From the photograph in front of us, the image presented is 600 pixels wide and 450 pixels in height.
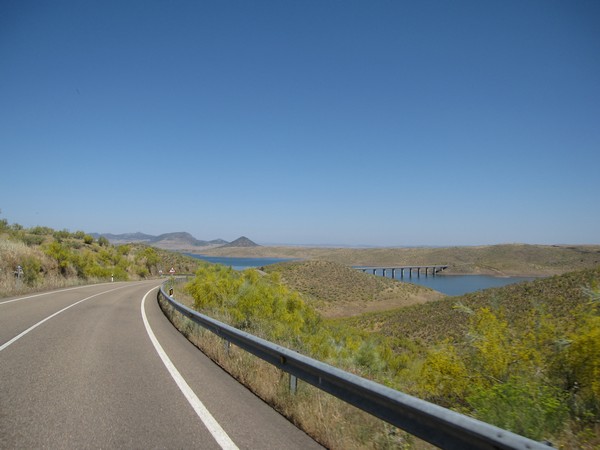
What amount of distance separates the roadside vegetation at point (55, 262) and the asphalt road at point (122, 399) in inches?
548

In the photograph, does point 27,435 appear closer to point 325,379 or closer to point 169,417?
point 169,417

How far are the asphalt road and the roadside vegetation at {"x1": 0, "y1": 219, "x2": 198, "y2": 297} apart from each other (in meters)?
13.9

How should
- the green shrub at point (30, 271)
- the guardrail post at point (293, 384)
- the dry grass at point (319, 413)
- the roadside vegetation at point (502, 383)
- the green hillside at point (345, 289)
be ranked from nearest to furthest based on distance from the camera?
the roadside vegetation at point (502, 383), the dry grass at point (319, 413), the guardrail post at point (293, 384), the green shrub at point (30, 271), the green hillside at point (345, 289)

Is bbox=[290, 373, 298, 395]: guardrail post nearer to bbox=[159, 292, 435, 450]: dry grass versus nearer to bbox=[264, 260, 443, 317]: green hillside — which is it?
bbox=[159, 292, 435, 450]: dry grass

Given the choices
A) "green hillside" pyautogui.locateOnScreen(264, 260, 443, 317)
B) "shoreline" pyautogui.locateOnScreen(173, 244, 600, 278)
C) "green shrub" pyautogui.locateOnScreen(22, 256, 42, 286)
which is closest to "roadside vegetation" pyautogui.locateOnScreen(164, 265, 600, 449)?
"green shrub" pyautogui.locateOnScreen(22, 256, 42, 286)

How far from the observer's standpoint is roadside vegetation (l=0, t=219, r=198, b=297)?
21641mm

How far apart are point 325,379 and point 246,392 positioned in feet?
5.86

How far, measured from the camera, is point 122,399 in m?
5.23

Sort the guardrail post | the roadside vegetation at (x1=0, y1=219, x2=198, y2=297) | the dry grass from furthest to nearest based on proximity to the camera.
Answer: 1. the roadside vegetation at (x1=0, y1=219, x2=198, y2=297)
2. the guardrail post
3. the dry grass

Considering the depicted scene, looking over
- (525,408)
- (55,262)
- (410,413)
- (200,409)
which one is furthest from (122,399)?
(55,262)

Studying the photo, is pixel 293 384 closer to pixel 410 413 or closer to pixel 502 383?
pixel 410 413

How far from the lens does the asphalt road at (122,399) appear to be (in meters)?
4.04

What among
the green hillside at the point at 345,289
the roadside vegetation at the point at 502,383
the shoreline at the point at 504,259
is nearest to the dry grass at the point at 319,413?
the roadside vegetation at the point at 502,383

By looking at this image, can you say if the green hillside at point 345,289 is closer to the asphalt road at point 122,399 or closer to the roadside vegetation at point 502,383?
the asphalt road at point 122,399
